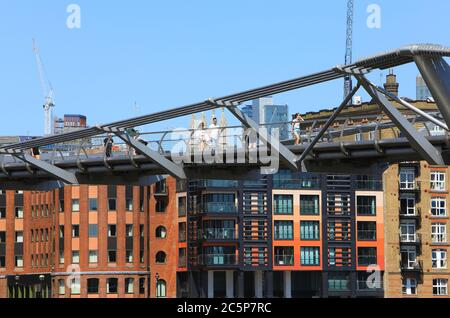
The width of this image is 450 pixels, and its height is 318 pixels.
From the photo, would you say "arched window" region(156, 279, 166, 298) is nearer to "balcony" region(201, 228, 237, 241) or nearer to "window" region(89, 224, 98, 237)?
"window" region(89, 224, 98, 237)

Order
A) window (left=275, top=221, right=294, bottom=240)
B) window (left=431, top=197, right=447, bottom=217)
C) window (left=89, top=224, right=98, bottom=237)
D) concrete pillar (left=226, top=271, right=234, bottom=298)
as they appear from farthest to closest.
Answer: window (left=431, top=197, right=447, bottom=217), window (left=89, top=224, right=98, bottom=237), concrete pillar (left=226, top=271, right=234, bottom=298), window (left=275, top=221, right=294, bottom=240)

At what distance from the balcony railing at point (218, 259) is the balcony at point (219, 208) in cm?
417

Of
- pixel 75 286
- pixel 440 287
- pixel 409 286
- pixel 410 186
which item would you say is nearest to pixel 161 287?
pixel 75 286

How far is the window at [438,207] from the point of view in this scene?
13725 centimetres

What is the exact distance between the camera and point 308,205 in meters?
134

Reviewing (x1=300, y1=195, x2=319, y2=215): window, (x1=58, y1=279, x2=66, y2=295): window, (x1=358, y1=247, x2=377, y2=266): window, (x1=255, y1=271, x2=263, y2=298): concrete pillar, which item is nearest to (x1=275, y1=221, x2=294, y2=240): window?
(x1=300, y1=195, x2=319, y2=215): window

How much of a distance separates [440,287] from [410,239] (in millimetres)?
5700

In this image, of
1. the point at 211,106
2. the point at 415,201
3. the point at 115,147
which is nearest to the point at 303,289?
the point at 415,201

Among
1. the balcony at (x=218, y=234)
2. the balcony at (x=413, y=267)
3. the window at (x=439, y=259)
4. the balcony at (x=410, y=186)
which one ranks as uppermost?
the balcony at (x=410, y=186)

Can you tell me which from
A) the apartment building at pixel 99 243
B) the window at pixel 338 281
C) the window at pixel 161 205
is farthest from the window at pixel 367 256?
the apartment building at pixel 99 243

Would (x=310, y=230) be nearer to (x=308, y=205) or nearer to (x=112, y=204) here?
(x=308, y=205)

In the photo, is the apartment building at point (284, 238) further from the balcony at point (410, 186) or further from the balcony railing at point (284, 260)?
the balcony at point (410, 186)

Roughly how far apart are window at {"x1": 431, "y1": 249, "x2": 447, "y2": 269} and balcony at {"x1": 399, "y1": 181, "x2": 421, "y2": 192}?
6572 mm

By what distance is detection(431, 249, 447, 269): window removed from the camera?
137500 mm
